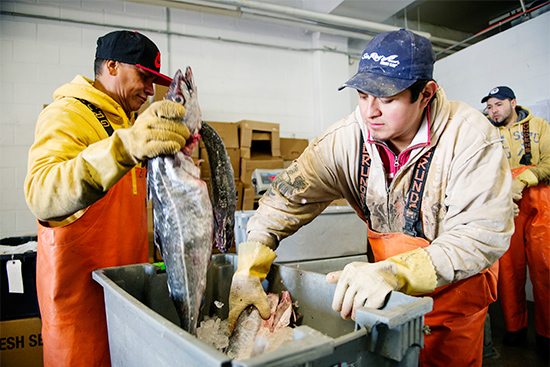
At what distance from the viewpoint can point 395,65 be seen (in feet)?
4.00

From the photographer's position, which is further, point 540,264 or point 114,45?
point 540,264

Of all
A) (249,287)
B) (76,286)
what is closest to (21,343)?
(76,286)

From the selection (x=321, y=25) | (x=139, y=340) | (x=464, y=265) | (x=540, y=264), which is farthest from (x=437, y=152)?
(x=321, y=25)

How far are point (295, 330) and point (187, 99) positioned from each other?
66cm

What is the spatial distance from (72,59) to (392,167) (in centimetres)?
385

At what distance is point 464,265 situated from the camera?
1.05 metres

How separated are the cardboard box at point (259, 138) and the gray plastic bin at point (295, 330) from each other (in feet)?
9.63

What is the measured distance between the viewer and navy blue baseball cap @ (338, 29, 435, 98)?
121 cm

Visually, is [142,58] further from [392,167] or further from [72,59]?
[72,59]

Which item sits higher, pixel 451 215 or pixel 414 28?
pixel 414 28

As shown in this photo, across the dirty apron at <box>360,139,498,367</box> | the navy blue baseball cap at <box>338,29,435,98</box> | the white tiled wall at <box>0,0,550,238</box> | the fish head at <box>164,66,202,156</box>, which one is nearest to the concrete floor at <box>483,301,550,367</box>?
the dirty apron at <box>360,139,498,367</box>

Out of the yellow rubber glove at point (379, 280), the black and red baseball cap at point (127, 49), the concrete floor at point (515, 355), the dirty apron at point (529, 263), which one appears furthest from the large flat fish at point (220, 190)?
the dirty apron at point (529, 263)

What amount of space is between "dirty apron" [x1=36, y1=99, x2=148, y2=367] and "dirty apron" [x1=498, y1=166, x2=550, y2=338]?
120 inches

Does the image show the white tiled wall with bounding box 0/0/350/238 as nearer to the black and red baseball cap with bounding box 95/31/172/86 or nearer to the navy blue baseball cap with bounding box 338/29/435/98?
the black and red baseball cap with bounding box 95/31/172/86
